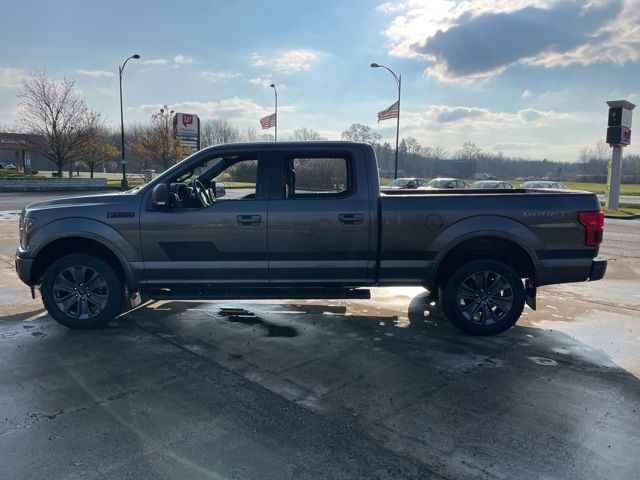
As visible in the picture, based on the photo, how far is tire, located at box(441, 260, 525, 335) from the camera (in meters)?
5.17

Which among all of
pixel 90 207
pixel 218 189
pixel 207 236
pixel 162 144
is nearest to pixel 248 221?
pixel 207 236

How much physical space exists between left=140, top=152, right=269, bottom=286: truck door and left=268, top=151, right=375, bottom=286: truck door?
0.58ft

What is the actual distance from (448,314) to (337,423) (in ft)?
7.66

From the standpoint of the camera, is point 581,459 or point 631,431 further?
point 631,431

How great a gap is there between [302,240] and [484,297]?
213 centimetres

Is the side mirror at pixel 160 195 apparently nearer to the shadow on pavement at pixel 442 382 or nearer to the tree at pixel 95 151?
the shadow on pavement at pixel 442 382

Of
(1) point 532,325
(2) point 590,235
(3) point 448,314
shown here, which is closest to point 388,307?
(3) point 448,314

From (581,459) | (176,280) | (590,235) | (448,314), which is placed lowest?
(581,459)

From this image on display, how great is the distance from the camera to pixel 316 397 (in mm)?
3809

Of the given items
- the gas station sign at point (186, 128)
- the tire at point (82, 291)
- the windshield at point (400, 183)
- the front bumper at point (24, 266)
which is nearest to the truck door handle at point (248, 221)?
the tire at point (82, 291)

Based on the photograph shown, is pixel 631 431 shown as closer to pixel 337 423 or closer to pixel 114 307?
pixel 337 423

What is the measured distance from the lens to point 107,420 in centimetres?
344

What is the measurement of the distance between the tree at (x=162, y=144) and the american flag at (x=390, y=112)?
19.7 m

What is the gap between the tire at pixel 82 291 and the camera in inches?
209
